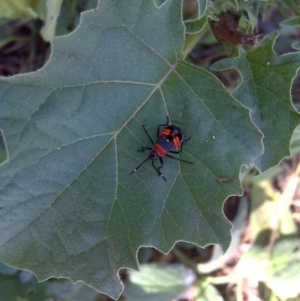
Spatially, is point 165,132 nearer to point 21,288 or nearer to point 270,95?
point 270,95

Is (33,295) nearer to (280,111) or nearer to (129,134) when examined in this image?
(129,134)

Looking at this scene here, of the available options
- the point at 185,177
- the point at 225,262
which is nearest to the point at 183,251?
the point at 225,262

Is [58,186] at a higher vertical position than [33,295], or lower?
higher

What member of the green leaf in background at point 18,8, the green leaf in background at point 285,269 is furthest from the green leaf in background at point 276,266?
the green leaf in background at point 18,8

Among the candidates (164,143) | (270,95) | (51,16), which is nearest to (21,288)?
(164,143)

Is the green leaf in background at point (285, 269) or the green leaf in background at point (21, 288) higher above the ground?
the green leaf in background at point (21, 288)

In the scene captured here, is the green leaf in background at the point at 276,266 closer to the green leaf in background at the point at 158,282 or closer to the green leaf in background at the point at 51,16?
the green leaf in background at the point at 158,282

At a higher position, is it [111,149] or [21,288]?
[111,149]
